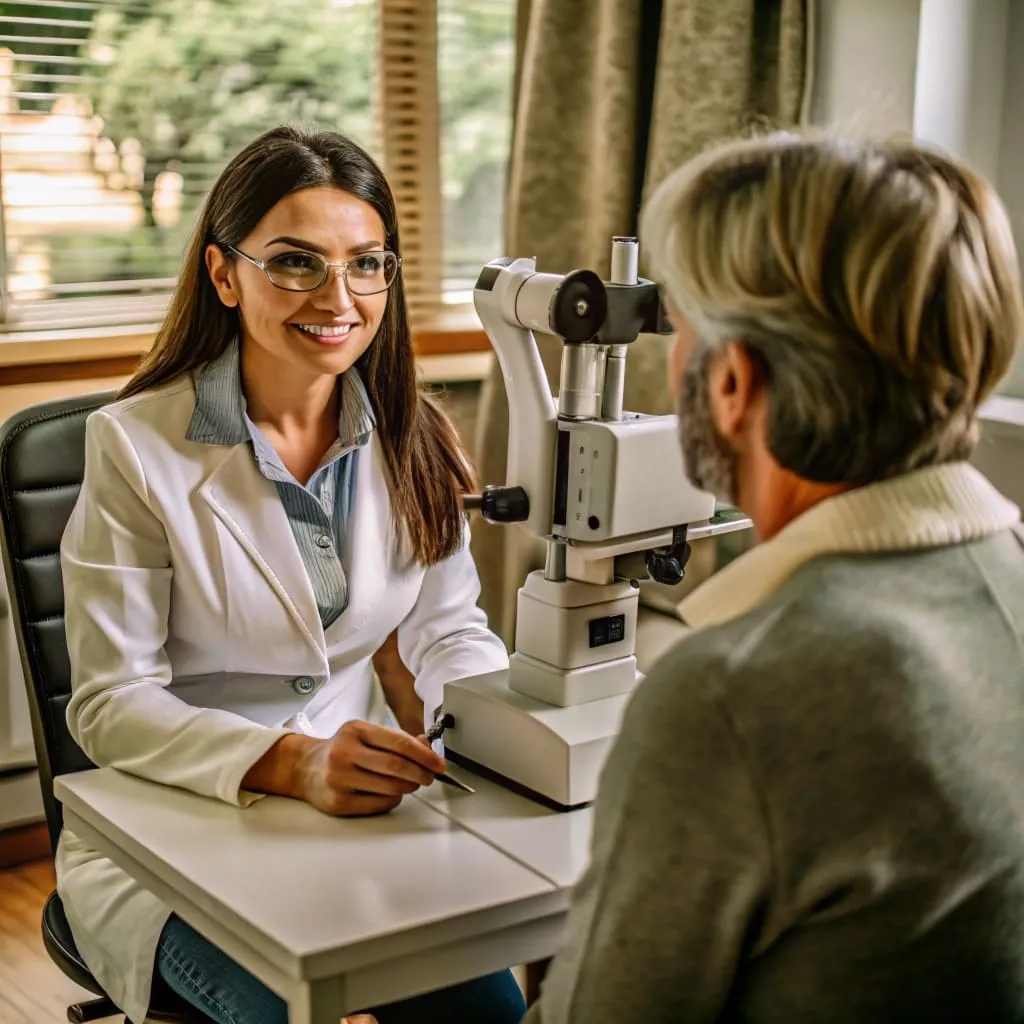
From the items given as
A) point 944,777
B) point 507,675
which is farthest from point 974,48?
point 944,777

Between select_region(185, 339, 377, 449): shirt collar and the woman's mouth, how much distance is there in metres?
0.10

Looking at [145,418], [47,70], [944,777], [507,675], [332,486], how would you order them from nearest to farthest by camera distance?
[944,777], [507,675], [145,418], [332,486], [47,70]

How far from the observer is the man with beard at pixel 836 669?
0.94 m

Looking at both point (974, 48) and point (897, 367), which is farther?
point (974, 48)

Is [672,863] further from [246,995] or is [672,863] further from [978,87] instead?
[978,87]

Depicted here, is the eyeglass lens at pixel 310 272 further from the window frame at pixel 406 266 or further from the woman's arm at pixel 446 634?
the window frame at pixel 406 266

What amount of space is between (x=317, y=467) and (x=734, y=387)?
0.84 metres

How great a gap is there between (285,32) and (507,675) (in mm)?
1849

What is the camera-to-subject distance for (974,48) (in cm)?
244

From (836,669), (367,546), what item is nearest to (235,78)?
(367,546)

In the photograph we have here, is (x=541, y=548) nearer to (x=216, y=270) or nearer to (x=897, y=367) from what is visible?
(x=216, y=270)

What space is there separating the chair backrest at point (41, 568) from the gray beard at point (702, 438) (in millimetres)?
980

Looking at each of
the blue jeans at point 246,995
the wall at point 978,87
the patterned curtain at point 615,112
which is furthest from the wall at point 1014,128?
the blue jeans at point 246,995

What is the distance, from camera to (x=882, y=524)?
3.34 feet
